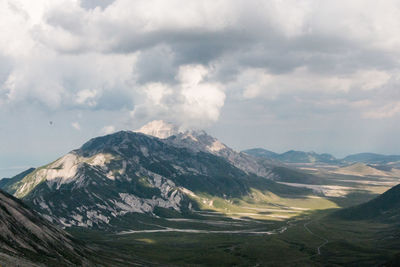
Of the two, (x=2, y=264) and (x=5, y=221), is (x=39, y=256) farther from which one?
(x=2, y=264)

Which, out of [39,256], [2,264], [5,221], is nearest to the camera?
[2,264]

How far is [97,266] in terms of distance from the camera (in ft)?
642

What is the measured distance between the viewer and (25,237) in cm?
17862

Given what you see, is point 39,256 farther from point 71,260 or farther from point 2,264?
point 2,264

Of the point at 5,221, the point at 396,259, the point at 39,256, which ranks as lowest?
the point at 396,259

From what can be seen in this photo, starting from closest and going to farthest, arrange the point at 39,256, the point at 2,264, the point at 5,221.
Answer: the point at 2,264 < the point at 39,256 < the point at 5,221

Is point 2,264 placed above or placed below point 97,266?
above

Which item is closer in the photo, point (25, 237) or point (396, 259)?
point (25, 237)

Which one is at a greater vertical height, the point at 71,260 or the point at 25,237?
the point at 25,237

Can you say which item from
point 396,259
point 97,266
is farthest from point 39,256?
point 396,259

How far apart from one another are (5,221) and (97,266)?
50961mm

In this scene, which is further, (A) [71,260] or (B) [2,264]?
(A) [71,260]

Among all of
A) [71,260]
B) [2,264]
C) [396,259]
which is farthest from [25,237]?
[396,259]

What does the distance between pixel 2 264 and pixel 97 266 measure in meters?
85.2
